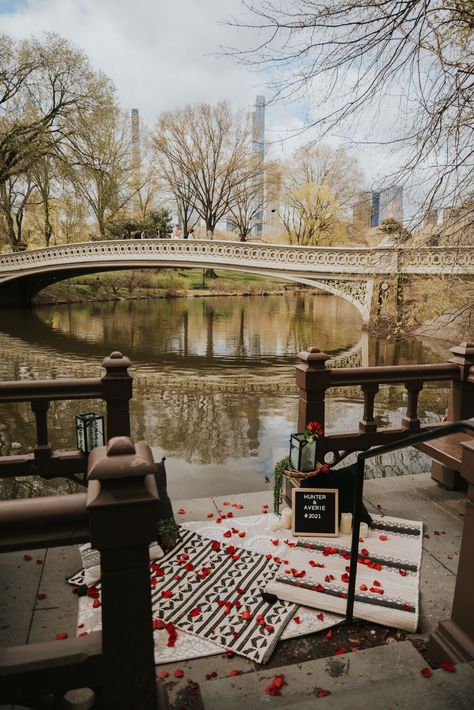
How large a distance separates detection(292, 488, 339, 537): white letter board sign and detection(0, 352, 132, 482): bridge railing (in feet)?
5.21

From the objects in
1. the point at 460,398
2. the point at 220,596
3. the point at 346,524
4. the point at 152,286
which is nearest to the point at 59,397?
the point at 220,596

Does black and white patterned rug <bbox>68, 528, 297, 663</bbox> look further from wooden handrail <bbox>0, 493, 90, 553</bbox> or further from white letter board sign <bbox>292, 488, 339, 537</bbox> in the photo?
wooden handrail <bbox>0, 493, 90, 553</bbox>

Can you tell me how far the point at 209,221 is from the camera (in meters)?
49.9

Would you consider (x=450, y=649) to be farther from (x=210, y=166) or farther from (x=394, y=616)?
(x=210, y=166)

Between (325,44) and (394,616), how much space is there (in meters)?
4.55

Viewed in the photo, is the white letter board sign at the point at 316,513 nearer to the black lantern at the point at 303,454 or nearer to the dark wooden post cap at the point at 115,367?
the black lantern at the point at 303,454

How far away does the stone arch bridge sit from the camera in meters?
23.7

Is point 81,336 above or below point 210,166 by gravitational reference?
below

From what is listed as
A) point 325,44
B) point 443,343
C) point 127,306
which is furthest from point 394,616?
point 127,306

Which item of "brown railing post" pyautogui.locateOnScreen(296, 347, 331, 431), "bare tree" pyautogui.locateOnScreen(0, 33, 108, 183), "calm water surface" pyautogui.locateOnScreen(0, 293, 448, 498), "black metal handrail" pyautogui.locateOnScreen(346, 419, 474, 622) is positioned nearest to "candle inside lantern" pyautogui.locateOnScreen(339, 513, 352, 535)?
"brown railing post" pyautogui.locateOnScreen(296, 347, 331, 431)

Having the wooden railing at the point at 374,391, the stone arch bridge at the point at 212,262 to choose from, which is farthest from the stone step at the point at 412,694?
the stone arch bridge at the point at 212,262

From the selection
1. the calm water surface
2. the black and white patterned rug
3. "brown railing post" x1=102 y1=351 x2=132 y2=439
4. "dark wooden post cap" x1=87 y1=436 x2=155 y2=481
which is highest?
"dark wooden post cap" x1=87 y1=436 x2=155 y2=481

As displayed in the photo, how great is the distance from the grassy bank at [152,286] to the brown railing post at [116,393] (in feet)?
118

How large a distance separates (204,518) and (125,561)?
3.04m
